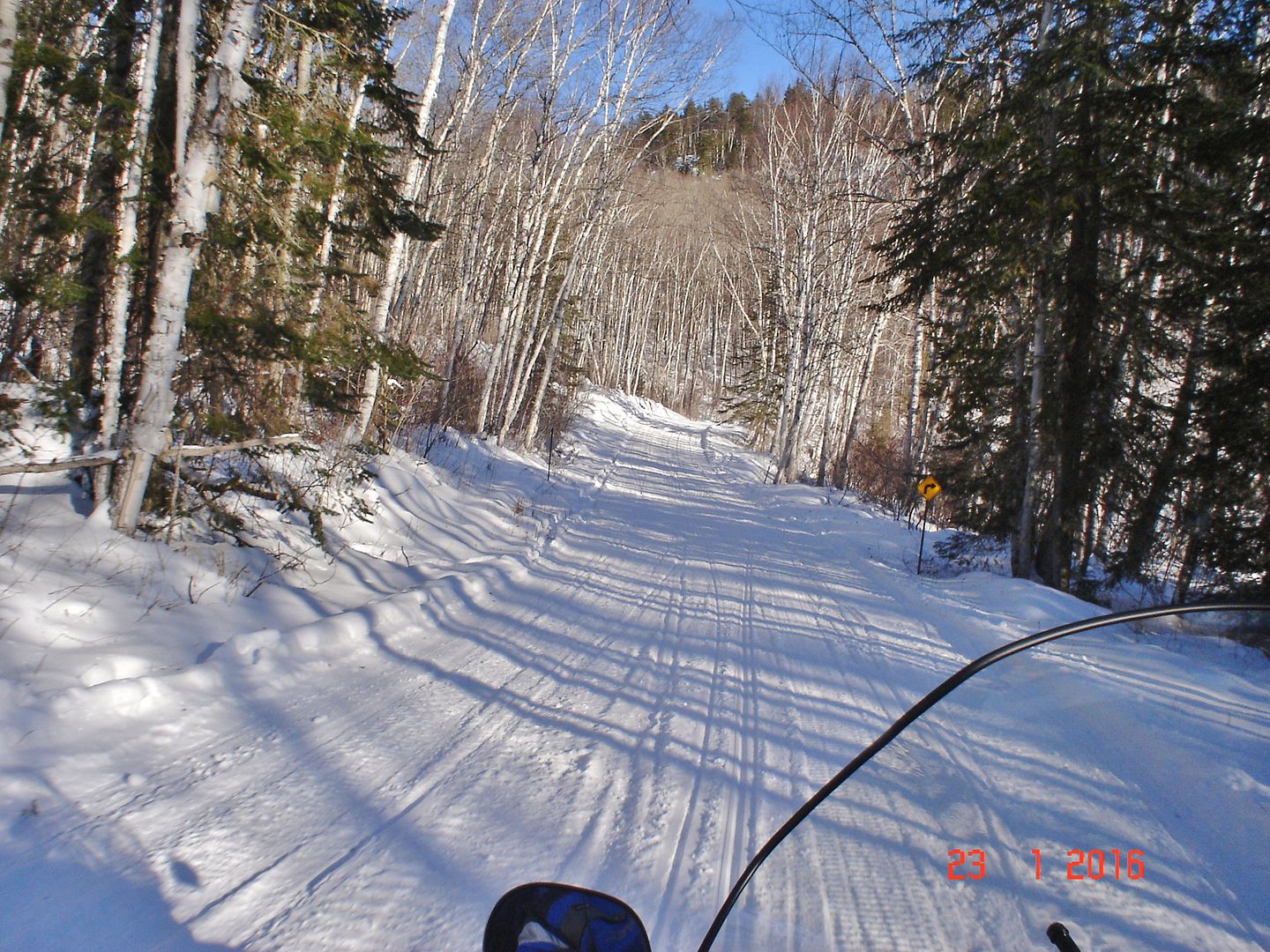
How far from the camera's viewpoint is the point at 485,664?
5422 mm

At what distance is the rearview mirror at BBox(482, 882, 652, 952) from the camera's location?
1.46 metres

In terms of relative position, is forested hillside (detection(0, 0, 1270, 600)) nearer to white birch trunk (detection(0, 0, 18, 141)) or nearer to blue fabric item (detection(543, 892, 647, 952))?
white birch trunk (detection(0, 0, 18, 141))

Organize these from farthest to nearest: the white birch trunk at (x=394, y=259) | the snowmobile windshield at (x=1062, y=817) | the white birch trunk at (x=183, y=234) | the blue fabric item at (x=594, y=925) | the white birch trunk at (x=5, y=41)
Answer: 1. the white birch trunk at (x=394, y=259)
2. the white birch trunk at (x=183, y=234)
3. the white birch trunk at (x=5, y=41)
4. the blue fabric item at (x=594, y=925)
5. the snowmobile windshield at (x=1062, y=817)

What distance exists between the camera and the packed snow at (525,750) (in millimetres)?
1360

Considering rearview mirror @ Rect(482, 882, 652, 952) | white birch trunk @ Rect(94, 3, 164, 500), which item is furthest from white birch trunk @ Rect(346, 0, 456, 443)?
rearview mirror @ Rect(482, 882, 652, 952)

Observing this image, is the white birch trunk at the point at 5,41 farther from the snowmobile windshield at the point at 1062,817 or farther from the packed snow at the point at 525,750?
the snowmobile windshield at the point at 1062,817

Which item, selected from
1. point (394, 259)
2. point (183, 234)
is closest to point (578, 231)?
point (394, 259)

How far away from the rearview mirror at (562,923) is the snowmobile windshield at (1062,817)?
303mm

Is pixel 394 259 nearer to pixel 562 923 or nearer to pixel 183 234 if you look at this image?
pixel 183 234

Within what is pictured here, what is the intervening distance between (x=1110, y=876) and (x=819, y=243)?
79.9 ft

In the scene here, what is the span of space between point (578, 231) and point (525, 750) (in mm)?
21084

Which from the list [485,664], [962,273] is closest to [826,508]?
[962,273]
